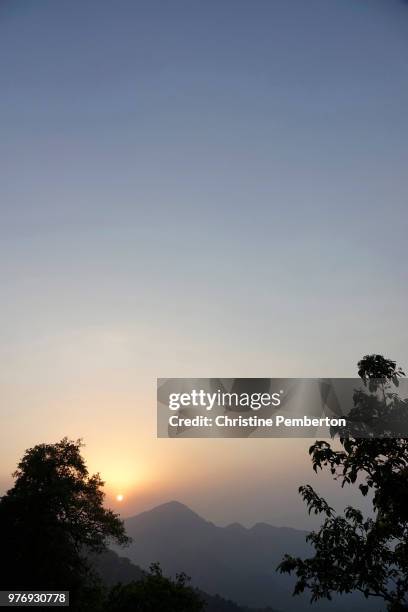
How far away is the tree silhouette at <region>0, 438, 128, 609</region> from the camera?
2414 cm

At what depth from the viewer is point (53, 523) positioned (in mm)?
26453

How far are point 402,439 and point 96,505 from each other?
27.4 meters

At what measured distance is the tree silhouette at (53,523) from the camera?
79.2 ft

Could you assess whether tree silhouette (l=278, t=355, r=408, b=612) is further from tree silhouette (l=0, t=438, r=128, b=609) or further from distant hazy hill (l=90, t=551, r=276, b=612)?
distant hazy hill (l=90, t=551, r=276, b=612)

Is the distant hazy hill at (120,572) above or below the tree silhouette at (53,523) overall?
below

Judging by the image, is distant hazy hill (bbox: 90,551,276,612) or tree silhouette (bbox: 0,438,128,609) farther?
distant hazy hill (bbox: 90,551,276,612)

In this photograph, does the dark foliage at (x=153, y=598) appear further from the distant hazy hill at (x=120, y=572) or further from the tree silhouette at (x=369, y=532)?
the distant hazy hill at (x=120, y=572)

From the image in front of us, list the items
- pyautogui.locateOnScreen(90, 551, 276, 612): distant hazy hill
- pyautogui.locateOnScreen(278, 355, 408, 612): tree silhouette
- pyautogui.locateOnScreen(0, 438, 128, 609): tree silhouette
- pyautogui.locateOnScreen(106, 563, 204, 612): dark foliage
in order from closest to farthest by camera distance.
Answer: pyautogui.locateOnScreen(278, 355, 408, 612): tree silhouette, pyautogui.locateOnScreen(0, 438, 128, 609): tree silhouette, pyautogui.locateOnScreen(106, 563, 204, 612): dark foliage, pyautogui.locateOnScreen(90, 551, 276, 612): distant hazy hill

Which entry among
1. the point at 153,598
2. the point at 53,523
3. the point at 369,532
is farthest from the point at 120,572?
the point at 369,532

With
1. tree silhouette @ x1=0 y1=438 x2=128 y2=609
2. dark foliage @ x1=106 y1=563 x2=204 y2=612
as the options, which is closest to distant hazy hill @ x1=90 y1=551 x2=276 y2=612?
dark foliage @ x1=106 y1=563 x2=204 y2=612

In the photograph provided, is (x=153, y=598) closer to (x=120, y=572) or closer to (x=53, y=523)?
(x=53, y=523)

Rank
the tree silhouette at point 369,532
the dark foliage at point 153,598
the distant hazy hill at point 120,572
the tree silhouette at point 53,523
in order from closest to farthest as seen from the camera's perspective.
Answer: the tree silhouette at point 369,532
the tree silhouette at point 53,523
the dark foliage at point 153,598
the distant hazy hill at point 120,572

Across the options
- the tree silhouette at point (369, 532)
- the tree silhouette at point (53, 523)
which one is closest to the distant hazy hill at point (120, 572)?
the tree silhouette at point (53, 523)

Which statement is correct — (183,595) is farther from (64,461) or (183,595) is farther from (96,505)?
(64,461)
